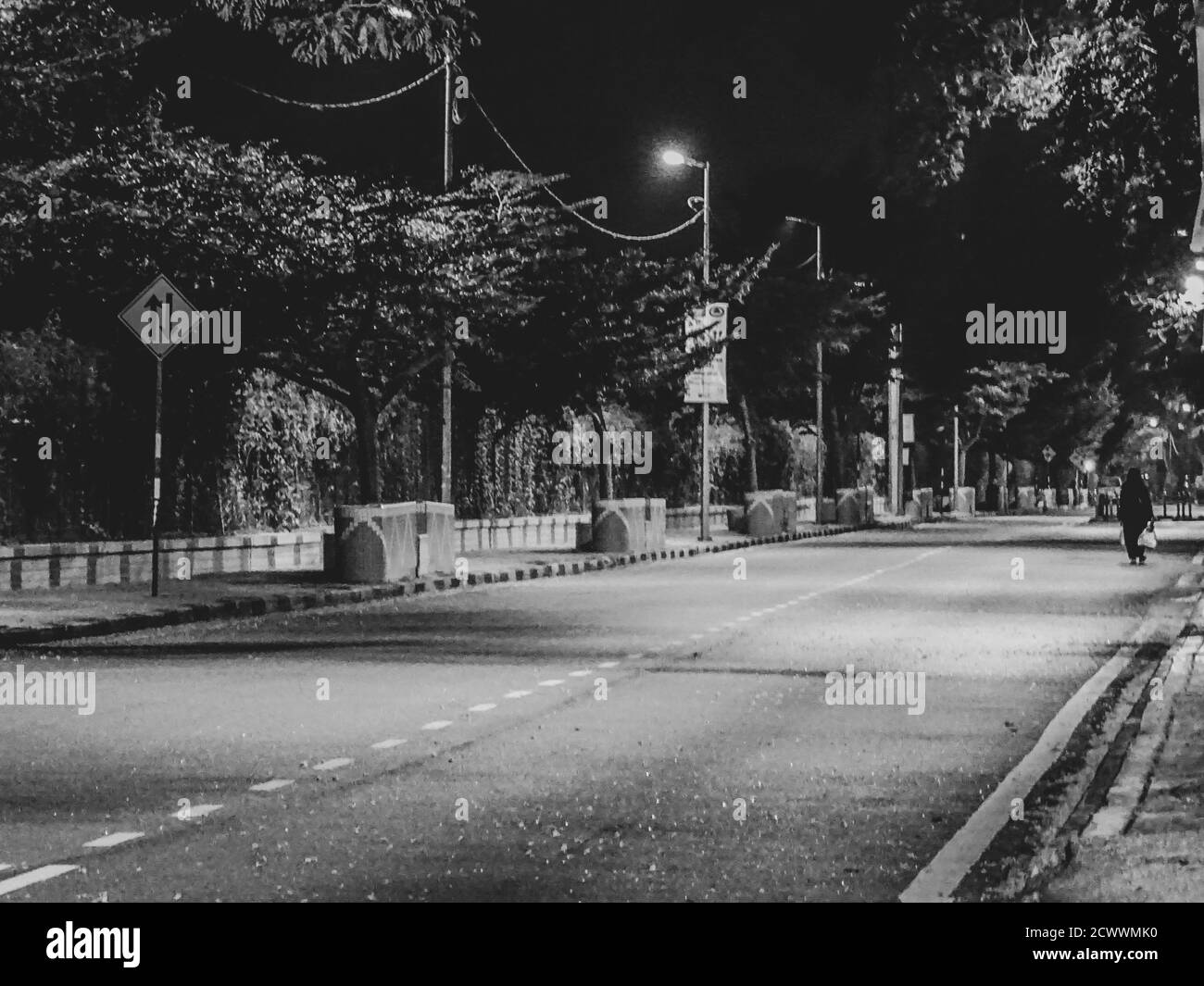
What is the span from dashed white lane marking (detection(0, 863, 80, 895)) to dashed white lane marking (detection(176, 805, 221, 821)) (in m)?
1.27

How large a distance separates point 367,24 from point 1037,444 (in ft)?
283

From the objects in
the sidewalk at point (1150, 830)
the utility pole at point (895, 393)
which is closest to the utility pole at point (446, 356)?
the sidewalk at point (1150, 830)

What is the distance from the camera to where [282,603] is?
82.5 feet

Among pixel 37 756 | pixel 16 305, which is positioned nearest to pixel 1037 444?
pixel 16 305

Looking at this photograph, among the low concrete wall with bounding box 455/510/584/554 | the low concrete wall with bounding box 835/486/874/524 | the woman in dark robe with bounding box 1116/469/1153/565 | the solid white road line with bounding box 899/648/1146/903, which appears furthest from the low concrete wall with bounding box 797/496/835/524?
the solid white road line with bounding box 899/648/1146/903

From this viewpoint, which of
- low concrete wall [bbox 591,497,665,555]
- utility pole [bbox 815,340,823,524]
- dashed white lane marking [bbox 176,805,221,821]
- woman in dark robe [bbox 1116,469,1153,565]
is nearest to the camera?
dashed white lane marking [bbox 176,805,221,821]

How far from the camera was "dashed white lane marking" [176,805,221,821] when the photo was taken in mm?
9828

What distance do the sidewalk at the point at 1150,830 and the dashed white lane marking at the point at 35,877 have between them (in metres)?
3.95

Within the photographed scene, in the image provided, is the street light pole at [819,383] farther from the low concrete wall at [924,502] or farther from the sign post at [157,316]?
the sign post at [157,316]

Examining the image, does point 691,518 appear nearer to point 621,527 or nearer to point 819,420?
point 819,420

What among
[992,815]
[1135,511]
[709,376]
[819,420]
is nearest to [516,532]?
[709,376]

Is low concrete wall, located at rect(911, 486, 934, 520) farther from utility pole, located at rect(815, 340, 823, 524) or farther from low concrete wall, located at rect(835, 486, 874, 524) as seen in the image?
utility pole, located at rect(815, 340, 823, 524)

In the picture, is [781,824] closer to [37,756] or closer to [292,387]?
[37,756]

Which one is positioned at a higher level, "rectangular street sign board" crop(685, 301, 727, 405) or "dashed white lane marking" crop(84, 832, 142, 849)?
"rectangular street sign board" crop(685, 301, 727, 405)
